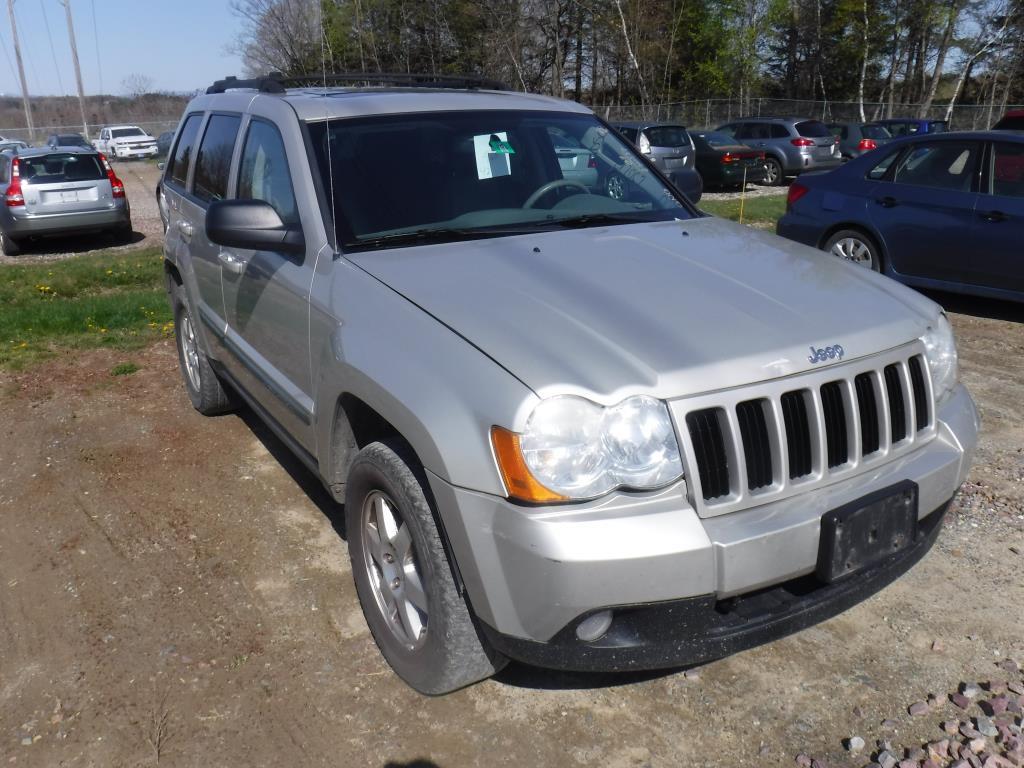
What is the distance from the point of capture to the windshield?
3.51 m

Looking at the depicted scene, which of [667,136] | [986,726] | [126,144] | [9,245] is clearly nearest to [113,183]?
[9,245]

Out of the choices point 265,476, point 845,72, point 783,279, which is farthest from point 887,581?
point 845,72

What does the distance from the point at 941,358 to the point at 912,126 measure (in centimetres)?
2248

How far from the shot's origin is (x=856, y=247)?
8.34 metres

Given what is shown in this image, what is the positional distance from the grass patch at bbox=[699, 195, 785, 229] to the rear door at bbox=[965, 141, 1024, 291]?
5908 mm

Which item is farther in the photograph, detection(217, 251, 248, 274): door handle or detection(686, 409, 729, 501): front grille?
detection(217, 251, 248, 274): door handle

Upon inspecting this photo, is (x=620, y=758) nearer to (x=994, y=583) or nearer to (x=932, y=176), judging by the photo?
(x=994, y=583)

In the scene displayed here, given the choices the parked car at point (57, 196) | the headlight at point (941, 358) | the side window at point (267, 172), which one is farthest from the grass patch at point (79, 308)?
the headlight at point (941, 358)

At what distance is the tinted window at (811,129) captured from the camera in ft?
72.0

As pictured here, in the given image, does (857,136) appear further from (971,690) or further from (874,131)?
(971,690)

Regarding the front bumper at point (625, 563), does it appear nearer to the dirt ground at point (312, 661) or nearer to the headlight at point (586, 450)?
the headlight at point (586, 450)

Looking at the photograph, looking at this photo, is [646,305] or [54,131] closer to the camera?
[646,305]

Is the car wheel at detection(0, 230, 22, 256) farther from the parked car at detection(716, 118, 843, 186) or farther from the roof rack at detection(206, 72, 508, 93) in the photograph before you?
the parked car at detection(716, 118, 843, 186)

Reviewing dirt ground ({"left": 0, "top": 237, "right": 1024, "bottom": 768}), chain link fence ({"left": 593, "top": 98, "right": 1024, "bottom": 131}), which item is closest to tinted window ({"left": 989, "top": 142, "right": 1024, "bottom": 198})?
dirt ground ({"left": 0, "top": 237, "right": 1024, "bottom": 768})
